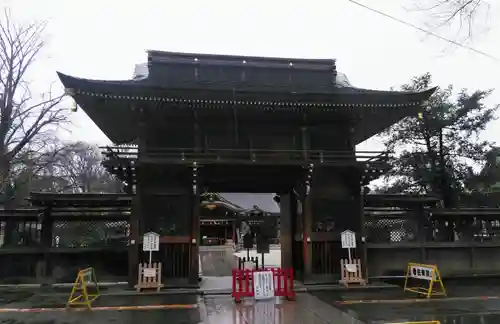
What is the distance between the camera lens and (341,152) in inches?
549

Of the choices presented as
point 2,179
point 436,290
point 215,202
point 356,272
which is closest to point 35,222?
point 2,179

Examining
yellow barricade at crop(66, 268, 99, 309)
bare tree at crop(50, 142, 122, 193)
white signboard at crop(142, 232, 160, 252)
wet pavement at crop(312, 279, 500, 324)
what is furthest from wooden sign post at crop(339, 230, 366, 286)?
bare tree at crop(50, 142, 122, 193)

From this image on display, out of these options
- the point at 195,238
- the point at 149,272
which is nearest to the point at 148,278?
the point at 149,272

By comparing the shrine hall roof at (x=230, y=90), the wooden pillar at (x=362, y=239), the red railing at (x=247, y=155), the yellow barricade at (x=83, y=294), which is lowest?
the yellow barricade at (x=83, y=294)

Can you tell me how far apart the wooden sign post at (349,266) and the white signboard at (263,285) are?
3.62m

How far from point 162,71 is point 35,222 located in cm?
761

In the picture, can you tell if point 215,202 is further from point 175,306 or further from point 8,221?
point 175,306

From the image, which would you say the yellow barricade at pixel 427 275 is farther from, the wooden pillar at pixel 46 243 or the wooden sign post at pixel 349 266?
the wooden pillar at pixel 46 243

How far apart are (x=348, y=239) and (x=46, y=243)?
11.0m

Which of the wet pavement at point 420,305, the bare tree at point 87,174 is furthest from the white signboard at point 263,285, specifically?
the bare tree at point 87,174

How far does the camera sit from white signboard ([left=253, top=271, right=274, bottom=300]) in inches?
408

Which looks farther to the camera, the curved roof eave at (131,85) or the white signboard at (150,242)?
the white signboard at (150,242)

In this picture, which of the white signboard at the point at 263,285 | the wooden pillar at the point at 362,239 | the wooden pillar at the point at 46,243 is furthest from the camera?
the wooden pillar at the point at 46,243

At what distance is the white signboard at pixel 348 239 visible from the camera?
1307 cm
